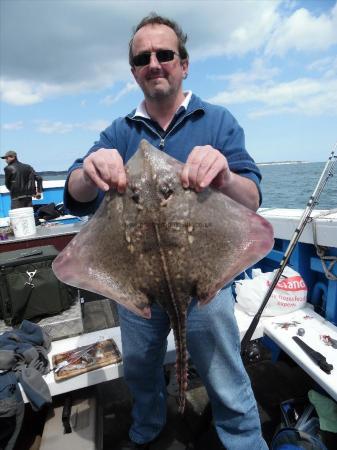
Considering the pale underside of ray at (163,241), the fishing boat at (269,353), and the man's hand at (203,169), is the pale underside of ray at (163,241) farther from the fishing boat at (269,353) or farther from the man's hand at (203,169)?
the fishing boat at (269,353)

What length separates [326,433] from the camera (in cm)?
288

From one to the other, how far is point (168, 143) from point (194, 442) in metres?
2.84

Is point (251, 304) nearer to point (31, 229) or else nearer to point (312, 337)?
point (312, 337)

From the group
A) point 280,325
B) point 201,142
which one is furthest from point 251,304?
point 201,142

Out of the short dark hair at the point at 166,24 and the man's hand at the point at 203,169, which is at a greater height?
the short dark hair at the point at 166,24

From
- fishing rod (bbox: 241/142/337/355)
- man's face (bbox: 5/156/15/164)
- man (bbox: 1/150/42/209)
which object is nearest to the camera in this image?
fishing rod (bbox: 241/142/337/355)

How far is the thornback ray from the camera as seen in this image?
1.79m

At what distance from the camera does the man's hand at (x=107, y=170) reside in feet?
5.96

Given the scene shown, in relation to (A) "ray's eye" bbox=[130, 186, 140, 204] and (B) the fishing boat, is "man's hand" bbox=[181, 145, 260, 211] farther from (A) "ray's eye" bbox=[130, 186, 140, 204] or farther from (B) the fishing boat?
(B) the fishing boat

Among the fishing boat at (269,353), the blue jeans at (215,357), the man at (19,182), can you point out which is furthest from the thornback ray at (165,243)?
the man at (19,182)

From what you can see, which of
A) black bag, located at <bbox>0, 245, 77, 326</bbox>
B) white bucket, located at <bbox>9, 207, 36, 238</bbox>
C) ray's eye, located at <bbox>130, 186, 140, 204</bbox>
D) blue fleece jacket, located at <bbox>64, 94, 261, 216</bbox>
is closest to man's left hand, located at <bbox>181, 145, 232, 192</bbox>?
ray's eye, located at <bbox>130, 186, 140, 204</bbox>

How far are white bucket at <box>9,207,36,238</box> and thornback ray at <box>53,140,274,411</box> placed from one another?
4.44 meters

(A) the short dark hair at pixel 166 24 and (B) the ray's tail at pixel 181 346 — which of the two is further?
(A) the short dark hair at pixel 166 24

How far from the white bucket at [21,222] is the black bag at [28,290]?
6.61 feet
